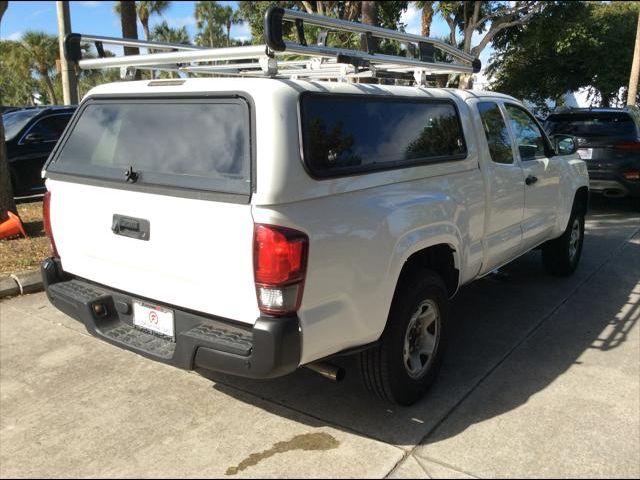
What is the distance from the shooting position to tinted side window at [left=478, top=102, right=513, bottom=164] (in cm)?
433

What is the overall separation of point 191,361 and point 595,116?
27.5 feet

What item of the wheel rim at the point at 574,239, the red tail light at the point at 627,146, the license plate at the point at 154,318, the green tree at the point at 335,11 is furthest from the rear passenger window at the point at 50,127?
the green tree at the point at 335,11

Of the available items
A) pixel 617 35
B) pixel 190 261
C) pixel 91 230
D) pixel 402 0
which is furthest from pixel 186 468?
pixel 617 35

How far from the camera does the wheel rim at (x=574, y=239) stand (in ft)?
19.7

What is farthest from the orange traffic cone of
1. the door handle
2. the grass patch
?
the door handle

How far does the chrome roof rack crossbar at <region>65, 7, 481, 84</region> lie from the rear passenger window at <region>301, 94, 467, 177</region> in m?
0.29

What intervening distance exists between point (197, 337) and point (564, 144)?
4420 millimetres

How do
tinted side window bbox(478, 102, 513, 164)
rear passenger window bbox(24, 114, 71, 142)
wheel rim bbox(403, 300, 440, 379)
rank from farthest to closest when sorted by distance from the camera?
rear passenger window bbox(24, 114, 71, 142)
tinted side window bbox(478, 102, 513, 164)
wheel rim bbox(403, 300, 440, 379)

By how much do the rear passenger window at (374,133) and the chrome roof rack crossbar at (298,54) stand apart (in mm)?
291

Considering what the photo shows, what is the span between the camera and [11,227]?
680 cm

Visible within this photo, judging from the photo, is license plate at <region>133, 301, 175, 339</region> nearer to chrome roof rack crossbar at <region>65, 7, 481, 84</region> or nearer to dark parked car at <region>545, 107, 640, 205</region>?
chrome roof rack crossbar at <region>65, 7, 481, 84</region>

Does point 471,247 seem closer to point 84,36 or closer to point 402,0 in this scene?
point 84,36

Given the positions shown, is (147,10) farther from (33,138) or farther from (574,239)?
(574,239)

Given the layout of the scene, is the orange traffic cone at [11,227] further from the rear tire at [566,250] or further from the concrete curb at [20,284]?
the rear tire at [566,250]
